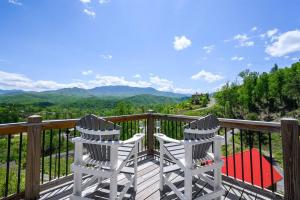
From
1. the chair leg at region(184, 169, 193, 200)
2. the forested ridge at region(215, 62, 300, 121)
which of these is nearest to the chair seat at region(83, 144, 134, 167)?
the chair leg at region(184, 169, 193, 200)

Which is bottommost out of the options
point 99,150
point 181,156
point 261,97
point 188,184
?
point 188,184

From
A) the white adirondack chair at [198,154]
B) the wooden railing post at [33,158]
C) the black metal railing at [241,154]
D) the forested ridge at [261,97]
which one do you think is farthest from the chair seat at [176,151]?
the forested ridge at [261,97]

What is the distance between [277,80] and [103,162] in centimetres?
4103

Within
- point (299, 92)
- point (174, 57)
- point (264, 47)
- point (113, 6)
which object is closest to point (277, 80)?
point (299, 92)

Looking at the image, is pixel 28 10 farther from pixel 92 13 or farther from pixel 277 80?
pixel 277 80

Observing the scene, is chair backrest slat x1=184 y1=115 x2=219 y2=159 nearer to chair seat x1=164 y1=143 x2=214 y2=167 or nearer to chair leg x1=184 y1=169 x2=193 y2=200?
chair seat x1=164 y1=143 x2=214 y2=167

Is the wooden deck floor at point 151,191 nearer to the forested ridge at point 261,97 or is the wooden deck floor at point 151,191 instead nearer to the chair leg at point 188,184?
the chair leg at point 188,184

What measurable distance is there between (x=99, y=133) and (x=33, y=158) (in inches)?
43.5

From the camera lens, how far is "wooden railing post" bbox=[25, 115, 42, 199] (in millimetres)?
2445

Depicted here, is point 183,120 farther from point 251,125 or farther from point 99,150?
point 99,150

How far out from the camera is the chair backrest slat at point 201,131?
7.13ft

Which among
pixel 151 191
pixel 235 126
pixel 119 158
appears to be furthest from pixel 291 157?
pixel 119 158

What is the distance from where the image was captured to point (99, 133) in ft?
6.95

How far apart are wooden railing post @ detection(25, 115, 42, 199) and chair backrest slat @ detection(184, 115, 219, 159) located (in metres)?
1.98
